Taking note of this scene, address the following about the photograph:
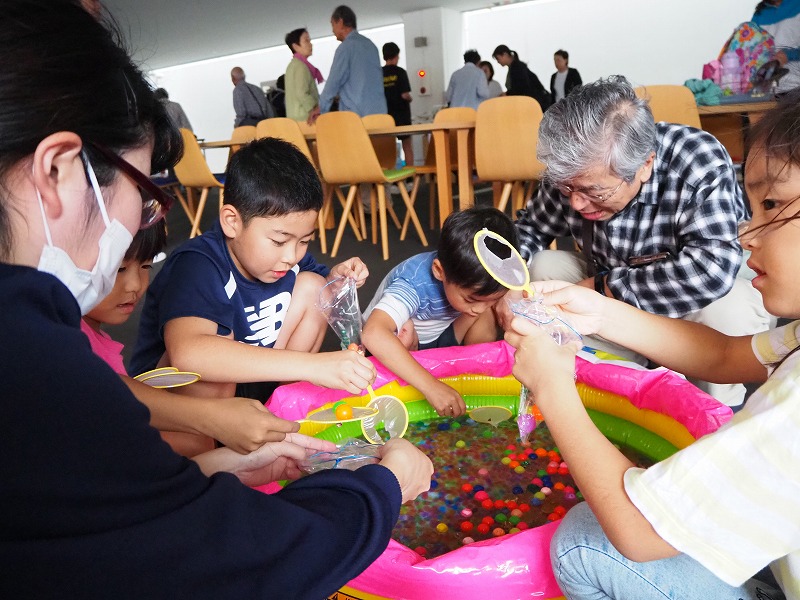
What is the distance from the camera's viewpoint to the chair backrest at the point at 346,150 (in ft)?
10.7

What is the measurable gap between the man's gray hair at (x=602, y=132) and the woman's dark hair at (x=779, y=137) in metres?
0.60

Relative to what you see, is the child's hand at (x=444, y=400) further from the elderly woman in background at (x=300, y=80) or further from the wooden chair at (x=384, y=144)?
the elderly woman in background at (x=300, y=80)

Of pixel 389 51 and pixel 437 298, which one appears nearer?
pixel 437 298

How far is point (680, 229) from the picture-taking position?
1483 mm

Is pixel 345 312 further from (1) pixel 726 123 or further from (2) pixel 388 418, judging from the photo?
(1) pixel 726 123

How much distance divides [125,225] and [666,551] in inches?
26.6

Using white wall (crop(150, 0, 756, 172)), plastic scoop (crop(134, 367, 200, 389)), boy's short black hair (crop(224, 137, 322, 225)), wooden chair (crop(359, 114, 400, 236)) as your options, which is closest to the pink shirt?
plastic scoop (crop(134, 367, 200, 389))

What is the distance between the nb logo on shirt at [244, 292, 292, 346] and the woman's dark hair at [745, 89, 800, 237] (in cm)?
111

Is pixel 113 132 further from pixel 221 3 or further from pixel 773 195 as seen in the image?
pixel 221 3

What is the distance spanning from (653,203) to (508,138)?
1.60m

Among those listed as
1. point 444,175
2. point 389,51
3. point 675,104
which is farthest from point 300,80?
point 675,104

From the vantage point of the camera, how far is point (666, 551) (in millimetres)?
628

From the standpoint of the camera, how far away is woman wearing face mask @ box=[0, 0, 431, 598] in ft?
1.41

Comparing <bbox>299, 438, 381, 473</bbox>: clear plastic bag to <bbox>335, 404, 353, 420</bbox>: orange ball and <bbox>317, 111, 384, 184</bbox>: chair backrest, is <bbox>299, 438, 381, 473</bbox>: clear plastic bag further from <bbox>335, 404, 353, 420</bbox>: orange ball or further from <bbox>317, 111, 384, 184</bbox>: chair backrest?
<bbox>317, 111, 384, 184</bbox>: chair backrest
